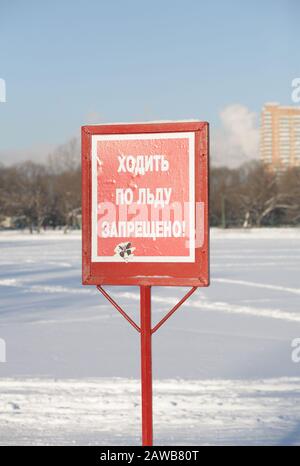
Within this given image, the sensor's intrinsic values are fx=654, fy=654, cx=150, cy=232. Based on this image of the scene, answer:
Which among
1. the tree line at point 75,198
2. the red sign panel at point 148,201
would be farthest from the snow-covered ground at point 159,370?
the tree line at point 75,198

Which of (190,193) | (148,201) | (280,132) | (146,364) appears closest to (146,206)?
(148,201)

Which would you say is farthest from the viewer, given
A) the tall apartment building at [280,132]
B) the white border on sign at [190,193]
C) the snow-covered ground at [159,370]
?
the tall apartment building at [280,132]

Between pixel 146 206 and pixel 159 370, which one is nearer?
pixel 146 206

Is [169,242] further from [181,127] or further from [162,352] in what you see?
[162,352]

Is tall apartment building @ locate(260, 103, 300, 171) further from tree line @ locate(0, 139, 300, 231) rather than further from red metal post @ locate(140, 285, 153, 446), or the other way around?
red metal post @ locate(140, 285, 153, 446)

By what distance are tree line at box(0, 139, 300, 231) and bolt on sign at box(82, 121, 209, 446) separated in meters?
73.7

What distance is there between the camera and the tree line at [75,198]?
8244 cm

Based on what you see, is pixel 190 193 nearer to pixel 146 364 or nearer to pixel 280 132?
pixel 146 364

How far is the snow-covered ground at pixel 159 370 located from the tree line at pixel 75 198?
2544 inches

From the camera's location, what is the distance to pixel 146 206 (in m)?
3.94

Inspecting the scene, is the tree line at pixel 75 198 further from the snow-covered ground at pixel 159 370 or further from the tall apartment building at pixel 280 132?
the snow-covered ground at pixel 159 370

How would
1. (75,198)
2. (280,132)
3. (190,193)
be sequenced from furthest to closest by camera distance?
(280,132) < (75,198) < (190,193)

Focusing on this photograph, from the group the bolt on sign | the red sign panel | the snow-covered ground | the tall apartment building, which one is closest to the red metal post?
the bolt on sign

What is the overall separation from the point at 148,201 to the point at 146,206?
0.11ft
